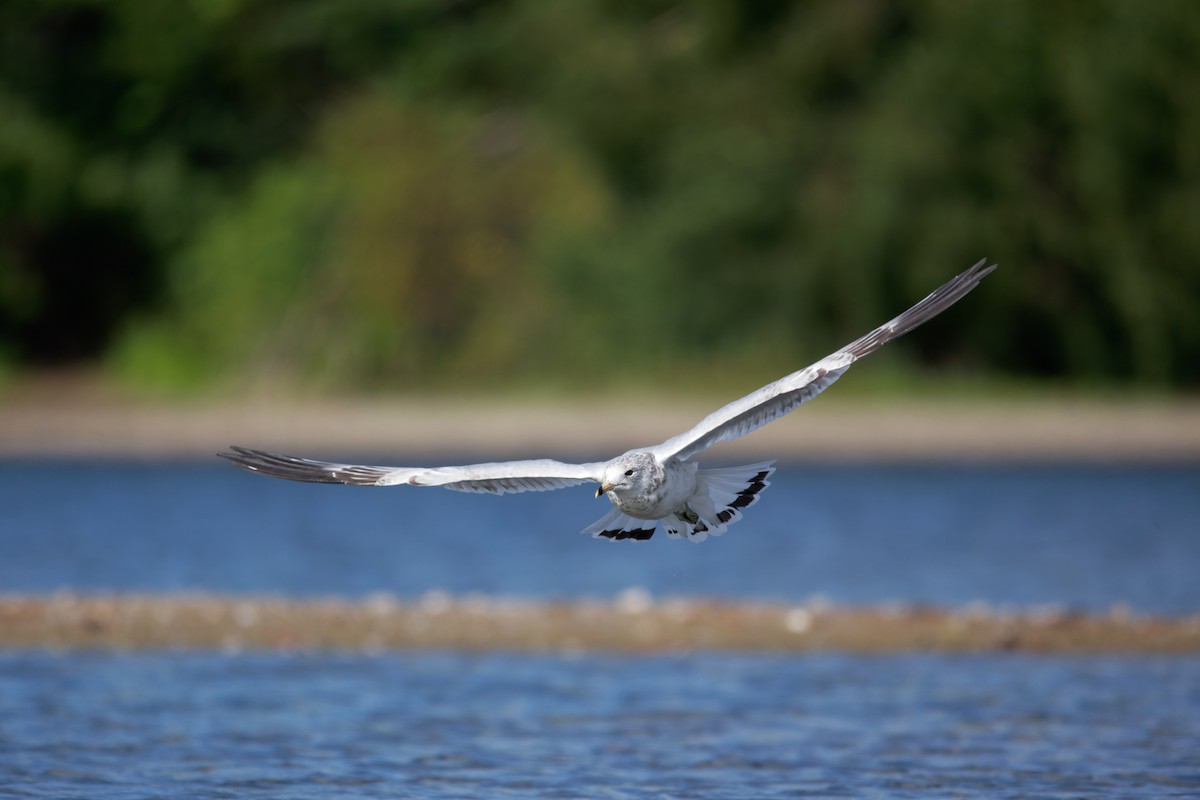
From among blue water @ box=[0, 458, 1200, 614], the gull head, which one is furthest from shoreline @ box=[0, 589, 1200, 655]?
the gull head

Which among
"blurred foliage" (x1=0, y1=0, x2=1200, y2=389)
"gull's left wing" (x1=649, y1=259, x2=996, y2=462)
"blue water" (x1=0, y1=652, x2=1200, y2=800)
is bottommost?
"blue water" (x1=0, y1=652, x2=1200, y2=800)

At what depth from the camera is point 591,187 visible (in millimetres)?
41719

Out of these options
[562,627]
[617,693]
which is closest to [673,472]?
[617,693]

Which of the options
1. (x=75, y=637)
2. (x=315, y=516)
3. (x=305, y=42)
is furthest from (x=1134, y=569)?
(x=305, y=42)

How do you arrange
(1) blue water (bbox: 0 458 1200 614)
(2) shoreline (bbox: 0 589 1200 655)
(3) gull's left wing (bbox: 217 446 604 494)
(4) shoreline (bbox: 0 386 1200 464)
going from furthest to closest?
(4) shoreline (bbox: 0 386 1200 464) < (1) blue water (bbox: 0 458 1200 614) < (2) shoreline (bbox: 0 589 1200 655) < (3) gull's left wing (bbox: 217 446 604 494)

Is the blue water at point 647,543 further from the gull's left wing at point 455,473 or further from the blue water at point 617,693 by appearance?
the gull's left wing at point 455,473

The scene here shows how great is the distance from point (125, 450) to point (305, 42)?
16.0 m

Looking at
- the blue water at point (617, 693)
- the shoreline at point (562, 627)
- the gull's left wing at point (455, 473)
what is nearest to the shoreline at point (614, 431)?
the blue water at point (617, 693)

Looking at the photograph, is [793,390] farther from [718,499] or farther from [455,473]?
[455,473]

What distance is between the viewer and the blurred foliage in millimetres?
36000

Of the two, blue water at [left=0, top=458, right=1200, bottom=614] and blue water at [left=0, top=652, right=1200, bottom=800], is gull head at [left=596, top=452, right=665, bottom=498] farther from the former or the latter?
blue water at [left=0, top=458, right=1200, bottom=614]

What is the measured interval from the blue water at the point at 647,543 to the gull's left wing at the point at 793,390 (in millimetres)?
7737

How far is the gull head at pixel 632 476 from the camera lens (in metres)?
10.6

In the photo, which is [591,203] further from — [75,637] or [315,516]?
[75,637]
